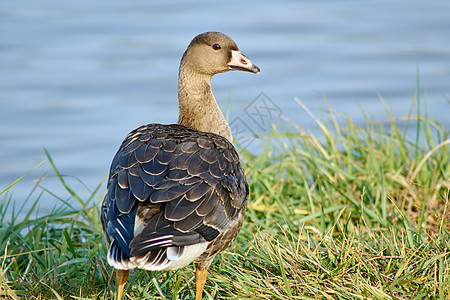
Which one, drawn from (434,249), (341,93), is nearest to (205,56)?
(434,249)

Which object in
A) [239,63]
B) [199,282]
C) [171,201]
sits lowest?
[199,282]

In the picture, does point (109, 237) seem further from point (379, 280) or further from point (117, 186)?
point (379, 280)

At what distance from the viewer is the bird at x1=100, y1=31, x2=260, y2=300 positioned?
350cm

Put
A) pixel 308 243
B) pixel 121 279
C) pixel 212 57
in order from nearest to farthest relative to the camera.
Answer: pixel 121 279 < pixel 308 243 < pixel 212 57

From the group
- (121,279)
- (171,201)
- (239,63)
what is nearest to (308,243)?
(171,201)

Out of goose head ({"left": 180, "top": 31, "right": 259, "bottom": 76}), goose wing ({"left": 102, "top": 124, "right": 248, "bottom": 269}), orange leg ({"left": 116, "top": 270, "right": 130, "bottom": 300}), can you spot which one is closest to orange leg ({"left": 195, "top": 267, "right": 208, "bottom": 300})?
goose wing ({"left": 102, "top": 124, "right": 248, "bottom": 269})

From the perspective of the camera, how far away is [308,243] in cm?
429

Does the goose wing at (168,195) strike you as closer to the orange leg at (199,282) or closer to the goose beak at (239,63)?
the orange leg at (199,282)

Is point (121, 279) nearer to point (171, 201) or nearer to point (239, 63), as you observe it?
point (171, 201)

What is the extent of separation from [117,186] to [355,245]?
1.43 metres

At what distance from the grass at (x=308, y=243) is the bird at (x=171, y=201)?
281mm

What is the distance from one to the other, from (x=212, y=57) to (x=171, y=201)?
5.96 ft

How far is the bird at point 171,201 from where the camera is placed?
350 centimetres

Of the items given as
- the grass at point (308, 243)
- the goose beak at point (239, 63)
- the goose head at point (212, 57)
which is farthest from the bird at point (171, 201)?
the goose beak at point (239, 63)
